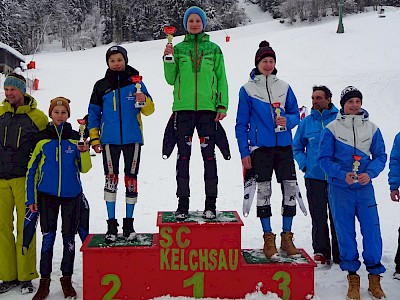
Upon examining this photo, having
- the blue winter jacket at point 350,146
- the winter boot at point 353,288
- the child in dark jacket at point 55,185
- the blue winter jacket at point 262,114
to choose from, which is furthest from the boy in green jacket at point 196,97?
the winter boot at point 353,288

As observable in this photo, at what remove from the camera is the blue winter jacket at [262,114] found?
4520 millimetres

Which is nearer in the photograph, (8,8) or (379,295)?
(379,295)

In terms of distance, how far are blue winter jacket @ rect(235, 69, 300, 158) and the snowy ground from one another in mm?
1622

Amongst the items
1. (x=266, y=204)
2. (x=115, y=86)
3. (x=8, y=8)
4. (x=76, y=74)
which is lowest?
(x=266, y=204)

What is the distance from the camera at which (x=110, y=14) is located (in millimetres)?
50469

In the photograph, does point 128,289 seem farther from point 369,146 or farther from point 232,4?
point 232,4

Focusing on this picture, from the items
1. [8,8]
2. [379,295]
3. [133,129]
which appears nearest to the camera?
[379,295]

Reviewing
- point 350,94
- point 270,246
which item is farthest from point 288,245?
point 350,94

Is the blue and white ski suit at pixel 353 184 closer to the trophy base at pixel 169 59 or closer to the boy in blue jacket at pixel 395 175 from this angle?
the boy in blue jacket at pixel 395 175

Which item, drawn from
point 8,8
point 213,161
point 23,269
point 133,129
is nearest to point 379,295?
point 213,161

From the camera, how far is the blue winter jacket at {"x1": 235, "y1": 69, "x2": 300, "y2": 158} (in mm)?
4520

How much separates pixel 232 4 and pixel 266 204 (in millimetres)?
49235

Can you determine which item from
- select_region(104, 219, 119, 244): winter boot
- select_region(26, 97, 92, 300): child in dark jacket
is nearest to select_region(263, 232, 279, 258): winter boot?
select_region(104, 219, 119, 244): winter boot

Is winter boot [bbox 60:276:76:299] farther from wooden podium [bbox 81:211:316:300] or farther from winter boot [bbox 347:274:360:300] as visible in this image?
winter boot [bbox 347:274:360:300]
